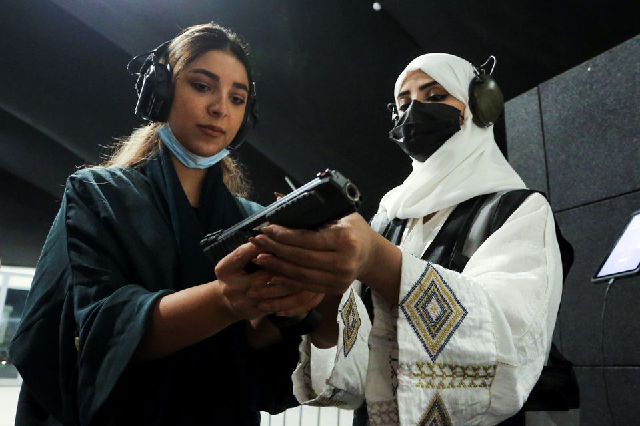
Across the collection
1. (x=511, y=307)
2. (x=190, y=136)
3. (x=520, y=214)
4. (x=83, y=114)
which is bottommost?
(x=511, y=307)

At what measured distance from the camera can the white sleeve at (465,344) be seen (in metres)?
1.07

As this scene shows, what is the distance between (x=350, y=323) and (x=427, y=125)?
80 centimetres

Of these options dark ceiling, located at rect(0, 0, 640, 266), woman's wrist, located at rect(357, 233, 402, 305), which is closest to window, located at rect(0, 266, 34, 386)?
dark ceiling, located at rect(0, 0, 640, 266)

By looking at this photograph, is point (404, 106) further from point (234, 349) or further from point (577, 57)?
point (577, 57)

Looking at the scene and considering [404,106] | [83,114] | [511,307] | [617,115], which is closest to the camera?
[511,307]

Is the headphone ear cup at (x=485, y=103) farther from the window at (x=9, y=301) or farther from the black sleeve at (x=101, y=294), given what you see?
the window at (x=9, y=301)

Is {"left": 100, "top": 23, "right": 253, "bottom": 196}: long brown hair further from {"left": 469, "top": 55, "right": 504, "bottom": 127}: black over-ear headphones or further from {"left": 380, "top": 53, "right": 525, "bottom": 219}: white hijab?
{"left": 469, "top": 55, "right": 504, "bottom": 127}: black over-ear headphones

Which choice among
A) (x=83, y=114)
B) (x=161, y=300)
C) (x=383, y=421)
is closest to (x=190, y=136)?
(x=161, y=300)

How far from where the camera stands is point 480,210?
1528mm

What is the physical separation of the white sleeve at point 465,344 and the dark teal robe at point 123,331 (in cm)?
28

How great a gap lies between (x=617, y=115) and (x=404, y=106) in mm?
1122

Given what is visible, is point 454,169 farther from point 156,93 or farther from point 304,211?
point 304,211

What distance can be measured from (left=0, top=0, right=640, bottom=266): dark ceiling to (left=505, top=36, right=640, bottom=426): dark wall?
1.03 m

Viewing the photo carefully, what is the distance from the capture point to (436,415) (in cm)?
106
